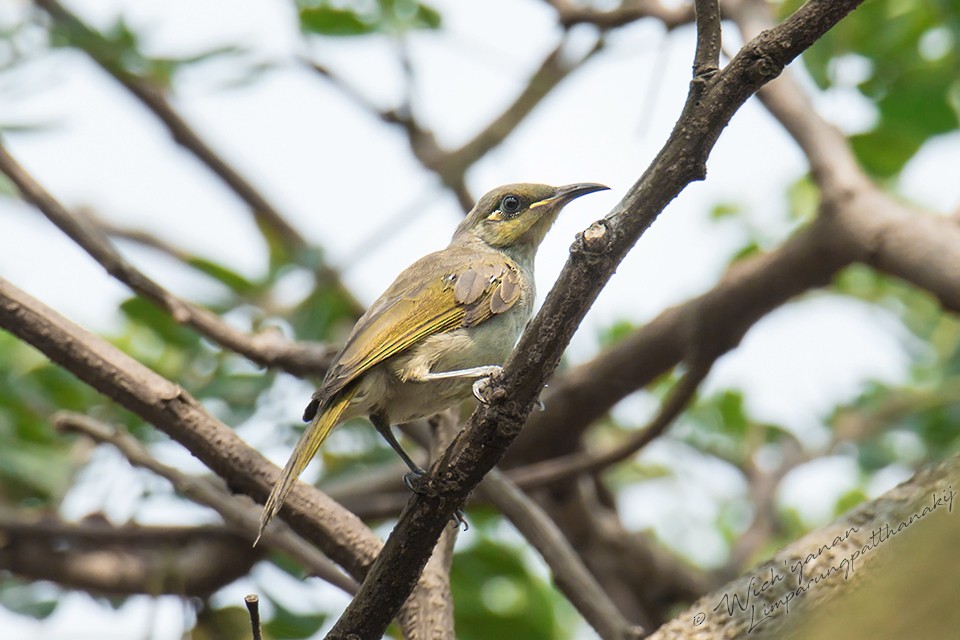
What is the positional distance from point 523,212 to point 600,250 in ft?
8.73

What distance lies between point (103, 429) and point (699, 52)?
9.29ft

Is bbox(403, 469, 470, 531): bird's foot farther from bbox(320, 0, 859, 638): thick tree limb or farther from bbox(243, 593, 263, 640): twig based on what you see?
bbox(243, 593, 263, 640): twig

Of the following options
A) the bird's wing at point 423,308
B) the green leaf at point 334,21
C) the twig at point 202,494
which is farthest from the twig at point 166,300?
the green leaf at point 334,21

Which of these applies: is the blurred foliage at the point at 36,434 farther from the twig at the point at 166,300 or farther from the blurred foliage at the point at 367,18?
the blurred foliage at the point at 367,18

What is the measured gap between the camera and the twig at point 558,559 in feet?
A: 12.8

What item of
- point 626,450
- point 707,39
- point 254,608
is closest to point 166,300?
point 254,608

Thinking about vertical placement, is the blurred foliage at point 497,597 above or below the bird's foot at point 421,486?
above

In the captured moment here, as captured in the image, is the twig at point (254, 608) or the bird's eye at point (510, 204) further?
the bird's eye at point (510, 204)

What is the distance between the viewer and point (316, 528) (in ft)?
12.0

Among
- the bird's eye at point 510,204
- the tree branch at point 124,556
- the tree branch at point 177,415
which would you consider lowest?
the tree branch at point 177,415

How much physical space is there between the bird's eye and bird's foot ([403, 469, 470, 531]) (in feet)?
5.68

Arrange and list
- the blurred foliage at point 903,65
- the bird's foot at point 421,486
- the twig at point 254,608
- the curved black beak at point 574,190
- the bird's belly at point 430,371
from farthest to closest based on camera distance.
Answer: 1. the blurred foliage at point 903,65
2. the curved black beak at point 574,190
3. the bird's belly at point 430,371
4. the bird's foot at point 421,486
5. the twig at point 254,608

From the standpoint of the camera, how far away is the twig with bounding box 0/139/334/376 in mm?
4184

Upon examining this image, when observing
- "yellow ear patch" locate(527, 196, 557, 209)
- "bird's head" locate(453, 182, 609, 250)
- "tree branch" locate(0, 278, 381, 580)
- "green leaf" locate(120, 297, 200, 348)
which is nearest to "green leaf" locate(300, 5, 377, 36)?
"bird's head" locate(453, 182, 609, 250)
